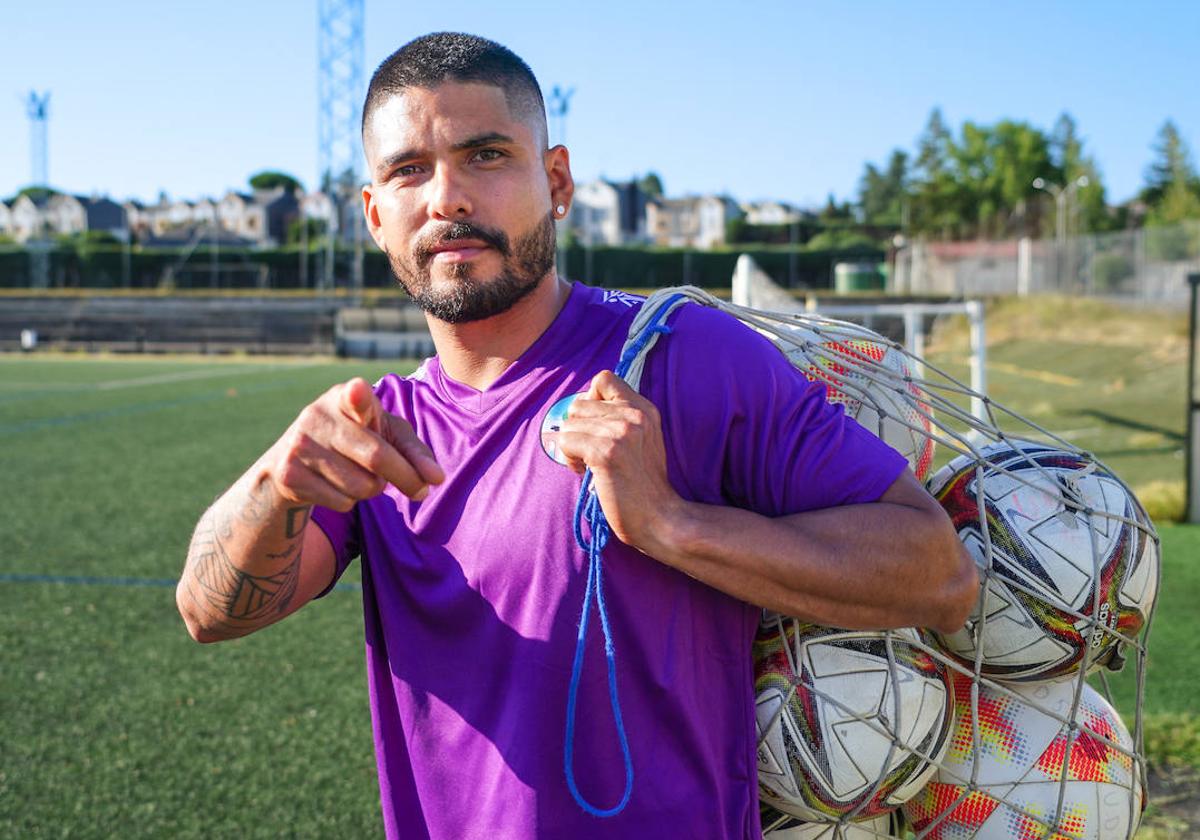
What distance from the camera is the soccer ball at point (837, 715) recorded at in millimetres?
1896

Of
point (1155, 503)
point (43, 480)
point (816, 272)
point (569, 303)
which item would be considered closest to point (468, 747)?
point (569, 303)

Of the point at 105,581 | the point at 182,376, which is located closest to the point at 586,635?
the point at 105,581

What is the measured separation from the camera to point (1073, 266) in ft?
122

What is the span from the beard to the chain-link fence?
25.6 meters

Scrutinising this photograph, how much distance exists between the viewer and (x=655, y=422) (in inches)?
66.7

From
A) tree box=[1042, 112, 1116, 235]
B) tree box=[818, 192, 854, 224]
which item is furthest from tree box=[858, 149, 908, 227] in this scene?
tree box=[1042, 112, 1116, 235]

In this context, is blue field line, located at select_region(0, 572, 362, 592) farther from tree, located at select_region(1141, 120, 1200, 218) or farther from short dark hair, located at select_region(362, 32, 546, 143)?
tree, located at select_region(1141, 120, 1200, 218)

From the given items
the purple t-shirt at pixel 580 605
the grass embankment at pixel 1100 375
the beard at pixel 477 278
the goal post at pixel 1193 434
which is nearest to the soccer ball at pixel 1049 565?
the purple t-shirt at pixel 580 605

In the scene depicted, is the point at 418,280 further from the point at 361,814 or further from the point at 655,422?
the point at 361,814

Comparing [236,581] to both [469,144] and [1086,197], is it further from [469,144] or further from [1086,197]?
[1086,197]

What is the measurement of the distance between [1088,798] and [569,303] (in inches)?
48.8

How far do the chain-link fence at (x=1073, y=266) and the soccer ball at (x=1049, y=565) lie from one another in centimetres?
2502

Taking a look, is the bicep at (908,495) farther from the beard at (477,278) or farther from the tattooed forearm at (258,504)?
the tattooed forearm at (258,504)

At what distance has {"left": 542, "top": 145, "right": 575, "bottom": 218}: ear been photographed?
Answer: 2072 millimetres
